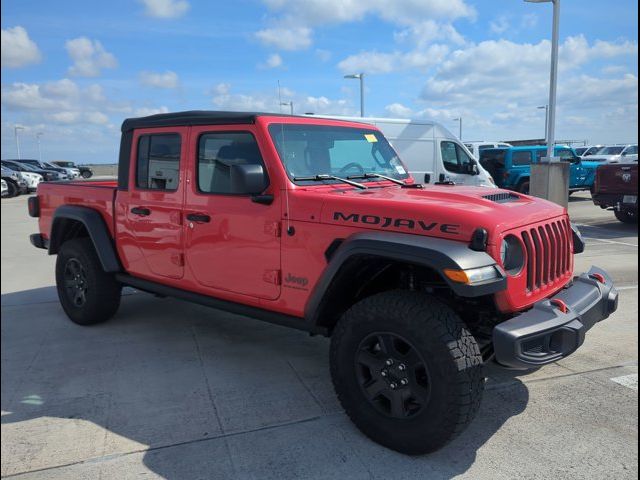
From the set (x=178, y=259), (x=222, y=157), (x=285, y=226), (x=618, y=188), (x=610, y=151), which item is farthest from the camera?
(x=610, y=151)

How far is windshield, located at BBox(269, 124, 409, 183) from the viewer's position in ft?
12.1

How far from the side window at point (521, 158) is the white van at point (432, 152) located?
4.18 meters

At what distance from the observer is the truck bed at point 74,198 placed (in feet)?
16.1

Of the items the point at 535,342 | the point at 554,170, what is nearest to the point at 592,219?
the point at 554,170

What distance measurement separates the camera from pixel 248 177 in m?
3.33

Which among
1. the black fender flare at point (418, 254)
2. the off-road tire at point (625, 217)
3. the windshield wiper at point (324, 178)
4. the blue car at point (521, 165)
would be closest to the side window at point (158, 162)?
A: the windshield wiper at point (324, 178)

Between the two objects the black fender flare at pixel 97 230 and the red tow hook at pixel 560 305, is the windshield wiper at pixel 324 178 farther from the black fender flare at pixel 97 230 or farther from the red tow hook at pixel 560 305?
the black fender flare at pixel 97 230

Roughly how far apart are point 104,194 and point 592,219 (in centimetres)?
1232

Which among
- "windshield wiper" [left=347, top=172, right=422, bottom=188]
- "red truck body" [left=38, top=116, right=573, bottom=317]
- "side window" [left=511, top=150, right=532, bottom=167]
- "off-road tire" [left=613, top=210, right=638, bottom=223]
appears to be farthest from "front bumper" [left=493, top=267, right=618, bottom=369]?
"side window" [left=511, top=150, right=532, bottom=167]

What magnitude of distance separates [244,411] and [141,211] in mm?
1963

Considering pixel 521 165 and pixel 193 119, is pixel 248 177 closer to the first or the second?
pixel 193 119

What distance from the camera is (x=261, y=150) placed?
3621 mm

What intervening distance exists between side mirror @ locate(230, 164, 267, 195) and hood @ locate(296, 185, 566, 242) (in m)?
0.38

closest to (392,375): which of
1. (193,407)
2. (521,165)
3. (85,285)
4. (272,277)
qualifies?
(272,277)
